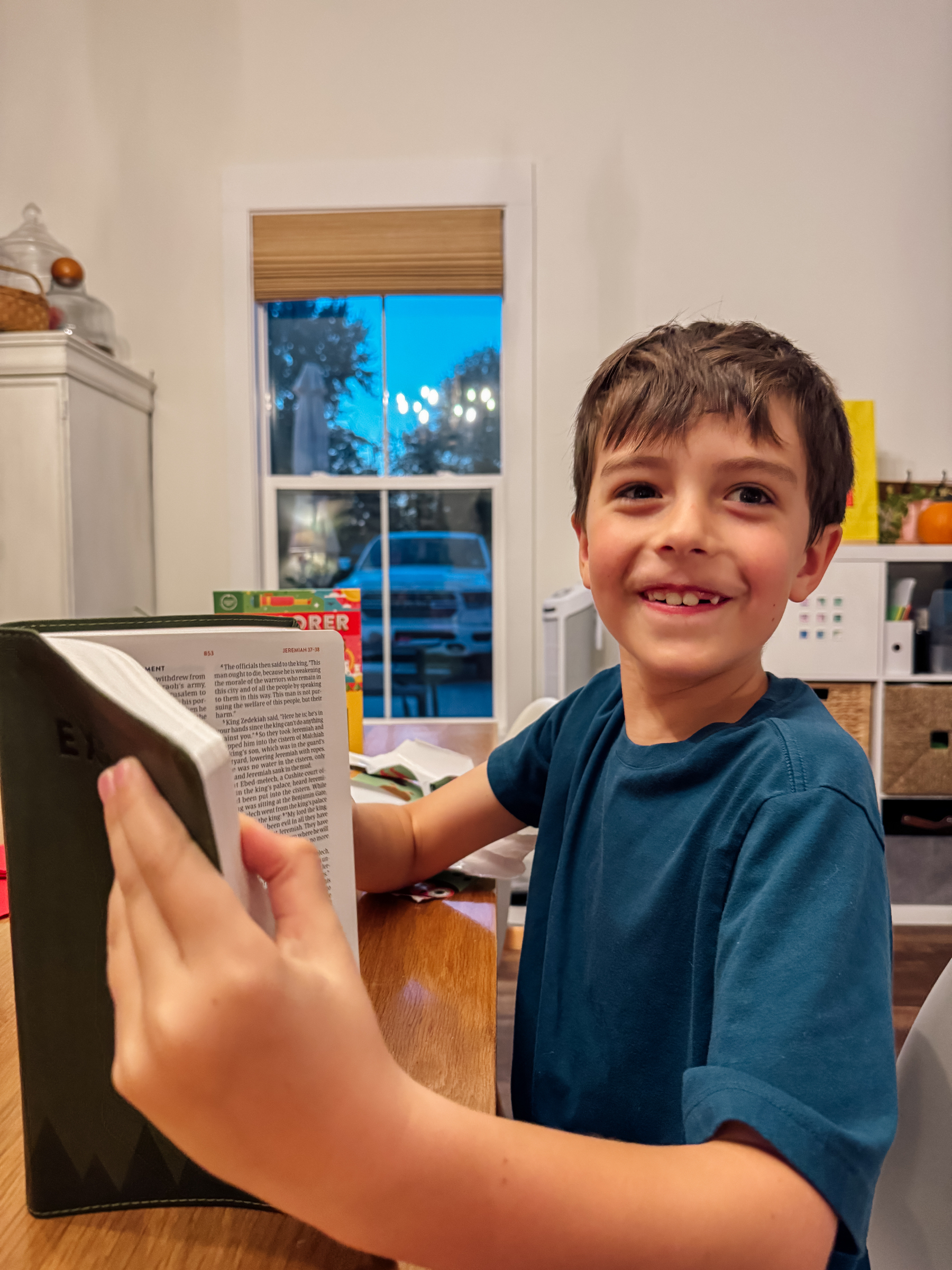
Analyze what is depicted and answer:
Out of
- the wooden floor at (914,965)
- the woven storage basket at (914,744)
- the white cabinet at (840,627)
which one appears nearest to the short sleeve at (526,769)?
the wooden floor at (914,965)

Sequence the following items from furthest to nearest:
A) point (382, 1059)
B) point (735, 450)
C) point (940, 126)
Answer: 1. point (940, 126)
2. point (735, 450)
3. point (382, 1059)

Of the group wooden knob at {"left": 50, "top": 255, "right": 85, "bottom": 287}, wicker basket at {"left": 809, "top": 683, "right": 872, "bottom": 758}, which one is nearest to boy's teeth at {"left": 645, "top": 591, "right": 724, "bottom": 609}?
wicker basket at {"left": 809, "top": 683, "right": 872, "bottom": 758}

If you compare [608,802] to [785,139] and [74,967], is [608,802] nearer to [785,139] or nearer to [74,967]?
[74,967]

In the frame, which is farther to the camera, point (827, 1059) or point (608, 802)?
point (608, 802)

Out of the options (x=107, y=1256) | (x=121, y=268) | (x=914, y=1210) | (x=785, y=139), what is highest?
(x=785, y=139)

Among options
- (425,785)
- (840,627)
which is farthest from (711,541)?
(840,627)

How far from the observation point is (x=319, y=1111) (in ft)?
0.86

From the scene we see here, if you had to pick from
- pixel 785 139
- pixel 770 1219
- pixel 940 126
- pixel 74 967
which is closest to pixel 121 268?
pixel 785 139

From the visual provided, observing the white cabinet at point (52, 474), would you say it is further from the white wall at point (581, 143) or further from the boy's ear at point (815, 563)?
the boy's ear at point (815, 563)

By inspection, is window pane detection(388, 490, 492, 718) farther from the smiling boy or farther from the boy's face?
the boy's face

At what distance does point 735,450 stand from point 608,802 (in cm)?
29

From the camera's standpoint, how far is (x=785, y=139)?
2863 millimetres

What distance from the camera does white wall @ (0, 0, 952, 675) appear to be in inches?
112

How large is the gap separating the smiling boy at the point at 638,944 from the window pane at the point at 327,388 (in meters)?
2.45
